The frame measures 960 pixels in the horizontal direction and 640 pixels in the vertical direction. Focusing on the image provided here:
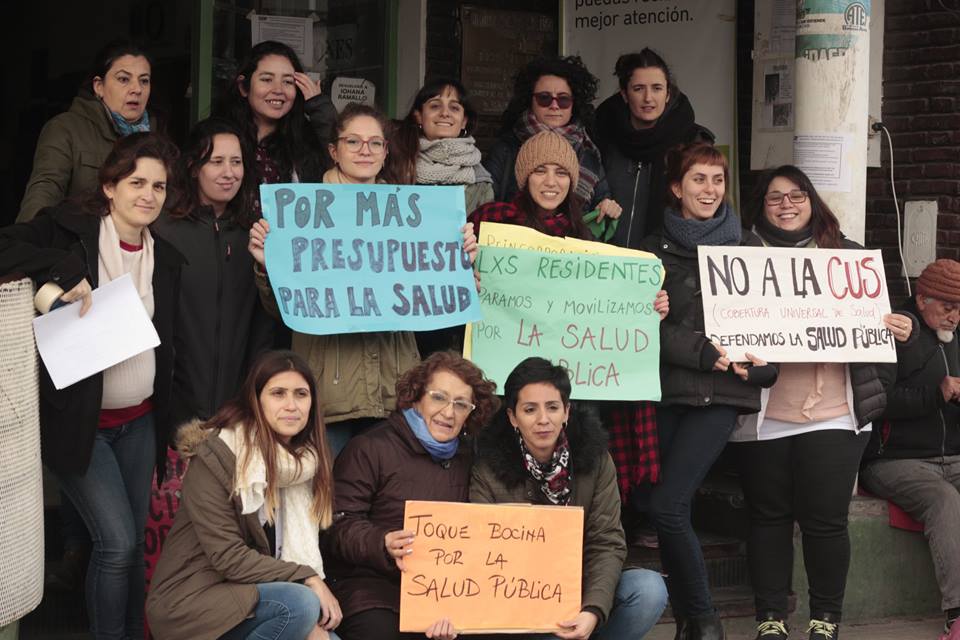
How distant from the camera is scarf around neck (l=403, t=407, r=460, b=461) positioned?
5801 mm

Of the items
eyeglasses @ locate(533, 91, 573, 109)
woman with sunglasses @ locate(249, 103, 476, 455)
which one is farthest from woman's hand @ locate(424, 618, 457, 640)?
eyeglasses @ locate(533, 91, 573, 109)

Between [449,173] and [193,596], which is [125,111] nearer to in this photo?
[449,173]

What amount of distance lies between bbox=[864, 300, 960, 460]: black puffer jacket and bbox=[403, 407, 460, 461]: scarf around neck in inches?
113

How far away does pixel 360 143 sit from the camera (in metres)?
6.23

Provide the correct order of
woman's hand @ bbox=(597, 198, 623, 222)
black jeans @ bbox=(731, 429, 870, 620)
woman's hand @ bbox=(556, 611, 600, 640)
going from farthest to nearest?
woman's hand @ bbox=(597, 198, 623, 222) < black jeans @ bbox=(731, 429, 870, 620) < woman's hand @ bbox=(556, 611, 600, 640)

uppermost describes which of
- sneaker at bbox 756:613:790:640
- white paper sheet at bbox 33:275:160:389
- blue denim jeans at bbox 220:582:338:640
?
white paper sheet at bbox 33:275:160:389

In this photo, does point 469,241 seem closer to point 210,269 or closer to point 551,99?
point 210,269

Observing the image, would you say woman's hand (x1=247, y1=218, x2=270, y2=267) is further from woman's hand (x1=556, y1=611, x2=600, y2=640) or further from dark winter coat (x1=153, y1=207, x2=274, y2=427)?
woman's hand (x1=556, y1=611, x2=600, y2=640)

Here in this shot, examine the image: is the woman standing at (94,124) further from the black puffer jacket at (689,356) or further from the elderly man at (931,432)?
the elderly man at (931,432)

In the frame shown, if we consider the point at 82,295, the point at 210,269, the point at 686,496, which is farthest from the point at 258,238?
the point at 686,496

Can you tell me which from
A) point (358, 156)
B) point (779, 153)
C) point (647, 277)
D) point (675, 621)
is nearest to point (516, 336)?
point (647, 277)

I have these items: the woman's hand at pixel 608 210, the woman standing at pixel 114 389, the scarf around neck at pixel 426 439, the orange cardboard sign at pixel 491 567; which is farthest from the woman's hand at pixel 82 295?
the woman's hand at pixel 608 210

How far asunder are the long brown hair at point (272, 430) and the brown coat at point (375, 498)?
5.8 inches

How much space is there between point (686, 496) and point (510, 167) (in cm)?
178
